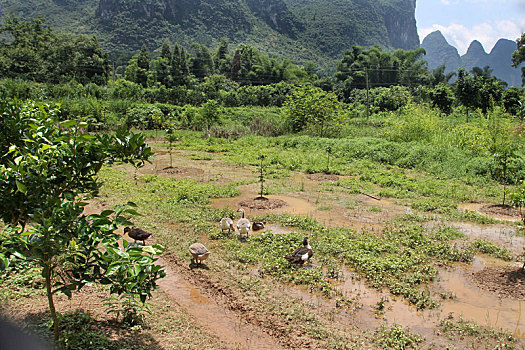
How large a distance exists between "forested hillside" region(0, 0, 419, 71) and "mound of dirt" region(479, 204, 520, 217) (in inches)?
2896

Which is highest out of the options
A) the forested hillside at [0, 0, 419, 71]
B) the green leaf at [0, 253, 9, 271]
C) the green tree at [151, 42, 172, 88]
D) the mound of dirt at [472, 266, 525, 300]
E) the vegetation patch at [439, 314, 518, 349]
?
the forested hillside at [0, 0, 419, 71]

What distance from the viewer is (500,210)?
9867 millimetres

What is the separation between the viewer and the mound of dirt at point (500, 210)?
9679mm

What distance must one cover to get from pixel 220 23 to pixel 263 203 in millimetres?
108869

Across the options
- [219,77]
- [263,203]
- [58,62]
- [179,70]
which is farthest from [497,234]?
[58,62]

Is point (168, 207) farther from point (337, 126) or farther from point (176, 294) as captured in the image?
point (337, 126)

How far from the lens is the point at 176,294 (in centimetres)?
541

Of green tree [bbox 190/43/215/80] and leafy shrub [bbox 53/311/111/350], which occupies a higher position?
green tree [bbox 190/43/215/80]

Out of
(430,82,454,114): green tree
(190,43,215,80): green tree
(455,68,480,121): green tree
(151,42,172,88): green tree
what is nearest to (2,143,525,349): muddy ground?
(455,68,480,121): green tree

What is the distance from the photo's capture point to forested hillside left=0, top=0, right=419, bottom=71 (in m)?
88.3

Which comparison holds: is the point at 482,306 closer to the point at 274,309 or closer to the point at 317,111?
the point at 274,309

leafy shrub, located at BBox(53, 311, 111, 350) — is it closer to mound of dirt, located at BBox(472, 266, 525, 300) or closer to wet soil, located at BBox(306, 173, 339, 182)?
mound of dirt, located at BBox(472, 266, 525, 300)

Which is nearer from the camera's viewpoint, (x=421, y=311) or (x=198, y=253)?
(x=421, y=311)

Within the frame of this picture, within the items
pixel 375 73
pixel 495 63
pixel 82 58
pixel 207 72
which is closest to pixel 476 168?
pixel 82 58
